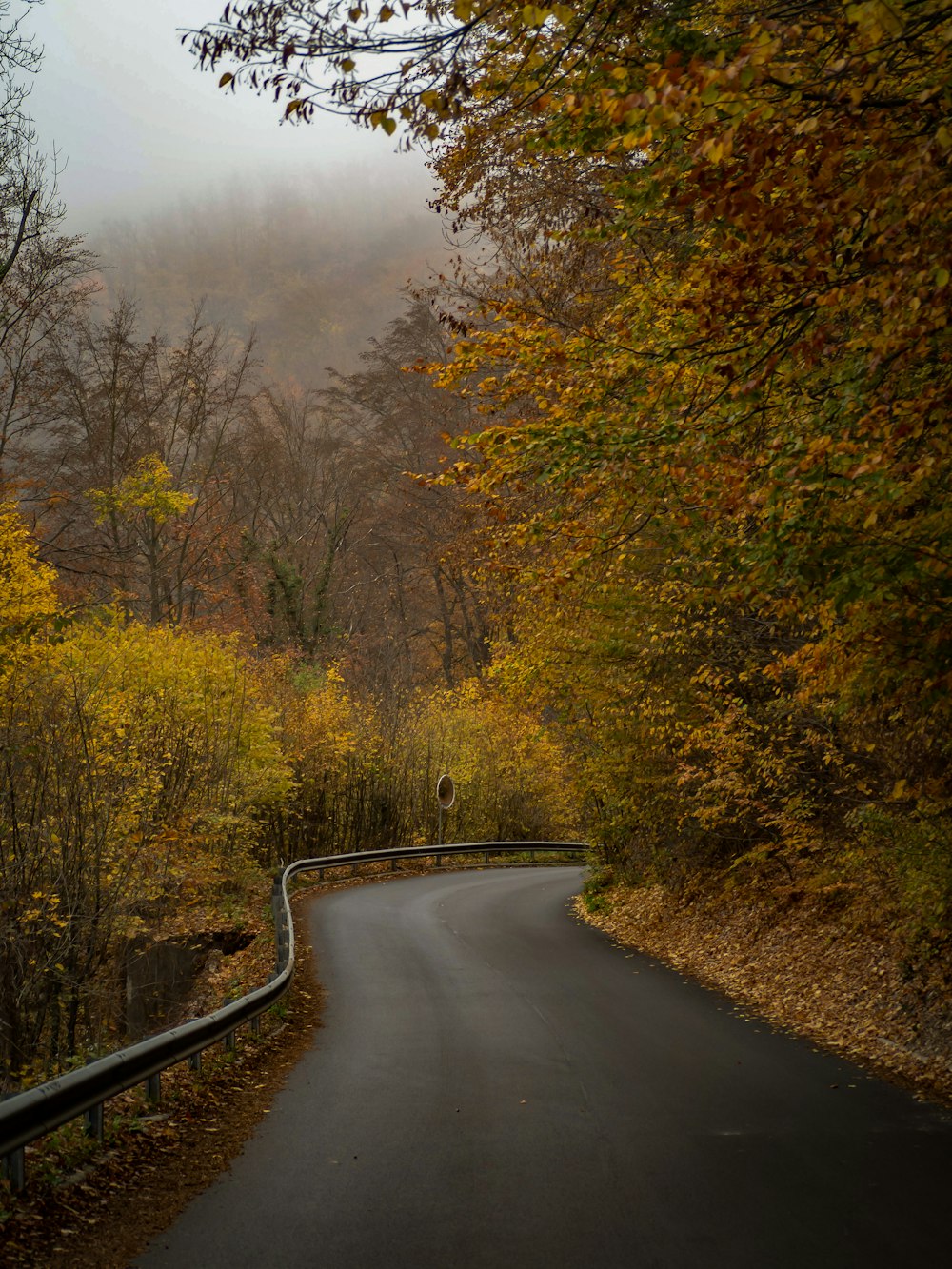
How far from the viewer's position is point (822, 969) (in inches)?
494

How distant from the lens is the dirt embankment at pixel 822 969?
958cm

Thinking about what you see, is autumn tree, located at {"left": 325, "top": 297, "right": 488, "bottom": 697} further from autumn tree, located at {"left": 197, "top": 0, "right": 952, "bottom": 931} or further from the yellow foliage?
autumn tree, located at {"left": 197, "top": 0, "right": 952, "bottom": 931}

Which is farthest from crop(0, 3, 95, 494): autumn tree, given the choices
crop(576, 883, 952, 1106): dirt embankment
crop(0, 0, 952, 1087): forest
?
crop(576, 883, 952, 1106): dirt embankment

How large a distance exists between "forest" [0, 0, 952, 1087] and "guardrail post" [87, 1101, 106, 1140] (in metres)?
4.08

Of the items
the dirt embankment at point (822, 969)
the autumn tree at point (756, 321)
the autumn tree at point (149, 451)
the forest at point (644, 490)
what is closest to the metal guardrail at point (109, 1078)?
the forest at point (644, 490)

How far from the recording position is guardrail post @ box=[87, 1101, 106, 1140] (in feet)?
20.1

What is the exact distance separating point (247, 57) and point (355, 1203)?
637 centimetres

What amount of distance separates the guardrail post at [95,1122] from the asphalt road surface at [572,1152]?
2.65 ft

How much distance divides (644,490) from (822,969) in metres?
6.66

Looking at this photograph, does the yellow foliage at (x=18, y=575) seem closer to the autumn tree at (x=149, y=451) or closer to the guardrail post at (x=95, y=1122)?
the guardrail post at (x=95, y=1122)

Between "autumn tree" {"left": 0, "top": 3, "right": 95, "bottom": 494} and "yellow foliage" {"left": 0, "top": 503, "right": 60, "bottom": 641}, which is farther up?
"autumn tree" {"left": 0, "top": 3, "right": 95, "bottom": 494}

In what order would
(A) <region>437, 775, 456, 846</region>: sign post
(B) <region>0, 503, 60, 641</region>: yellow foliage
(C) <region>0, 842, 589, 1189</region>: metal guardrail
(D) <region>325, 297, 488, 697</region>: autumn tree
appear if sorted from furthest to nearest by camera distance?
(D) <region>325, 297, 488, 697</region>: autumn tree
(A) <region>437, 775, 456, 846</region>: sign post
(B) <region>0, 503, 60, 641</region>: yellow foliage
(C) <region>0, 842, 589, 1189</region>: metal guardrail

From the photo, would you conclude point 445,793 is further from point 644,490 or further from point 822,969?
point 644,490

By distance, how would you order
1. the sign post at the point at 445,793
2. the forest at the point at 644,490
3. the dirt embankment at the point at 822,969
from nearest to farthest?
the forest at the point at 644,490, the dirt embankment at the point at 822,969, the sign post at the point at 445,793
